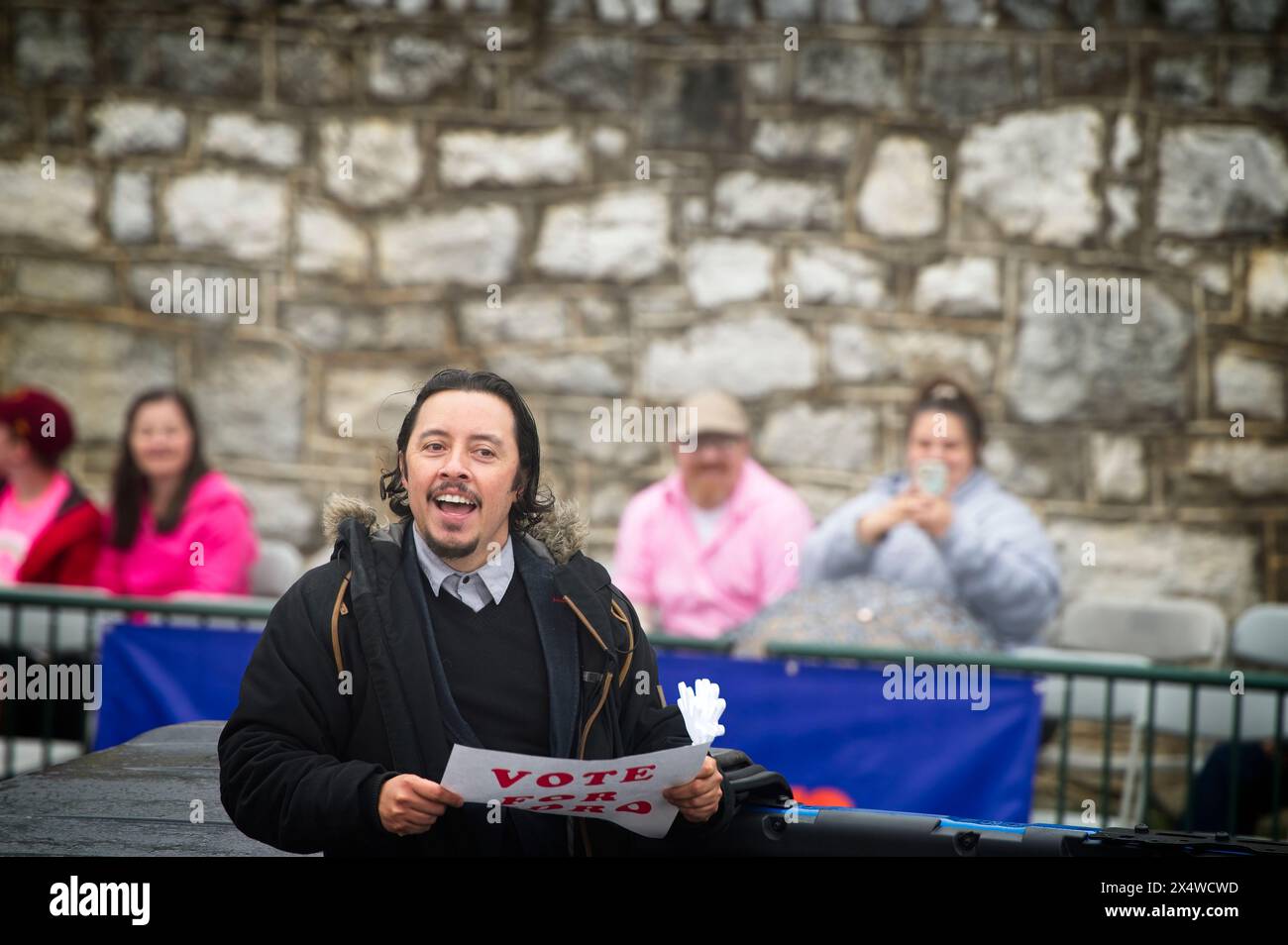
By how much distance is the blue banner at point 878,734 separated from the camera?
14.0 ft

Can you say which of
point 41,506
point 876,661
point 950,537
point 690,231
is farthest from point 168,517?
point 950,537

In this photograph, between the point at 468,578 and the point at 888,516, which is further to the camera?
the point at 888,516

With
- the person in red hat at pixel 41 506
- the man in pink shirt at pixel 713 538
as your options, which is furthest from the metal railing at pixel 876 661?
the man in pink shirt at pixel 713 538

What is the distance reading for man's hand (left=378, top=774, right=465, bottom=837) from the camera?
1817 millimetres

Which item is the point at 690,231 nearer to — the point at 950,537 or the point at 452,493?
the point at 950,537

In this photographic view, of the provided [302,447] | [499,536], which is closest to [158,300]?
[302,447]

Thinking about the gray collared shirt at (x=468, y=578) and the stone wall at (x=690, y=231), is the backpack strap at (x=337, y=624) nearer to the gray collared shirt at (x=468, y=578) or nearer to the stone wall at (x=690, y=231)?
the gray collared shirt at (x=468, y=578)

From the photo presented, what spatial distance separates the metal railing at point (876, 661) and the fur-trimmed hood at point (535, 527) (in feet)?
6.66

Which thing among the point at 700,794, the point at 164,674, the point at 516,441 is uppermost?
the point at 516,441

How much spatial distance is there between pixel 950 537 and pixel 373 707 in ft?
10.8

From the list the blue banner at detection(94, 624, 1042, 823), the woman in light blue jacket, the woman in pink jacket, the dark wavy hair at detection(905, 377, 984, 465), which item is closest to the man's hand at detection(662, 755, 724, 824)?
the blue banner at detection(94, 624, 1042, 823)

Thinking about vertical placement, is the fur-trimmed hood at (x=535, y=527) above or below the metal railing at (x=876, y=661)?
above

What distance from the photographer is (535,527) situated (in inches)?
86.7
